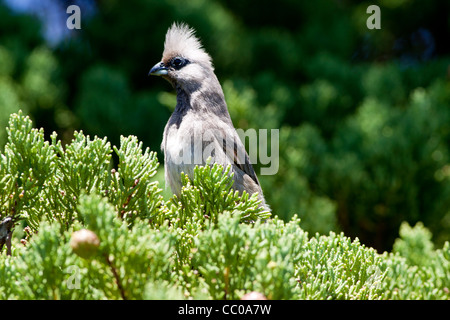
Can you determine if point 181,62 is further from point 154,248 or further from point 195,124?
point 154,248

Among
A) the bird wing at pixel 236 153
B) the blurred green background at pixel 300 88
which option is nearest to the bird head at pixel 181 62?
the bird wing at pixel 236 153

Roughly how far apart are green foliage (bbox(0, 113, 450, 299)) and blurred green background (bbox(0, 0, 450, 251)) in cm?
256

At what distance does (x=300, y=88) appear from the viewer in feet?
20.9

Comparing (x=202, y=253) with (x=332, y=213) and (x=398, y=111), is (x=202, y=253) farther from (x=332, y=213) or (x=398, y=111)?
(x=398, y=111)

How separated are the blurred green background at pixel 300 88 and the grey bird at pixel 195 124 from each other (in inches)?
38.9

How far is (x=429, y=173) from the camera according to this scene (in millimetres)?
4375

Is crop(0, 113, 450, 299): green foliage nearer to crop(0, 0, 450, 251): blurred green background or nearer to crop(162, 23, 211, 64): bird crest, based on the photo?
crop(162, 23, 211, 64): bird crest

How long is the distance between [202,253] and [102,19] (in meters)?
6.01

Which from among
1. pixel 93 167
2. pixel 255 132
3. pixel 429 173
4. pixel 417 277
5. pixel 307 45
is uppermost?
pixel 307 45

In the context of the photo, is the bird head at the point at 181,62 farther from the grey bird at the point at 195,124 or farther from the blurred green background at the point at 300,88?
the blurred green background at the point at 300,88

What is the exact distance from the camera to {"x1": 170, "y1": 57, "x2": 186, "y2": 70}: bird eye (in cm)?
332

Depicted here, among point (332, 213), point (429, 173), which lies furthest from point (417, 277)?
point (429, 173)

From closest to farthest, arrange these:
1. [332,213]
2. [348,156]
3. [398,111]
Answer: [332,213]
[348,156]
[398,111]

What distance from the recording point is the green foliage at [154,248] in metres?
1.22
